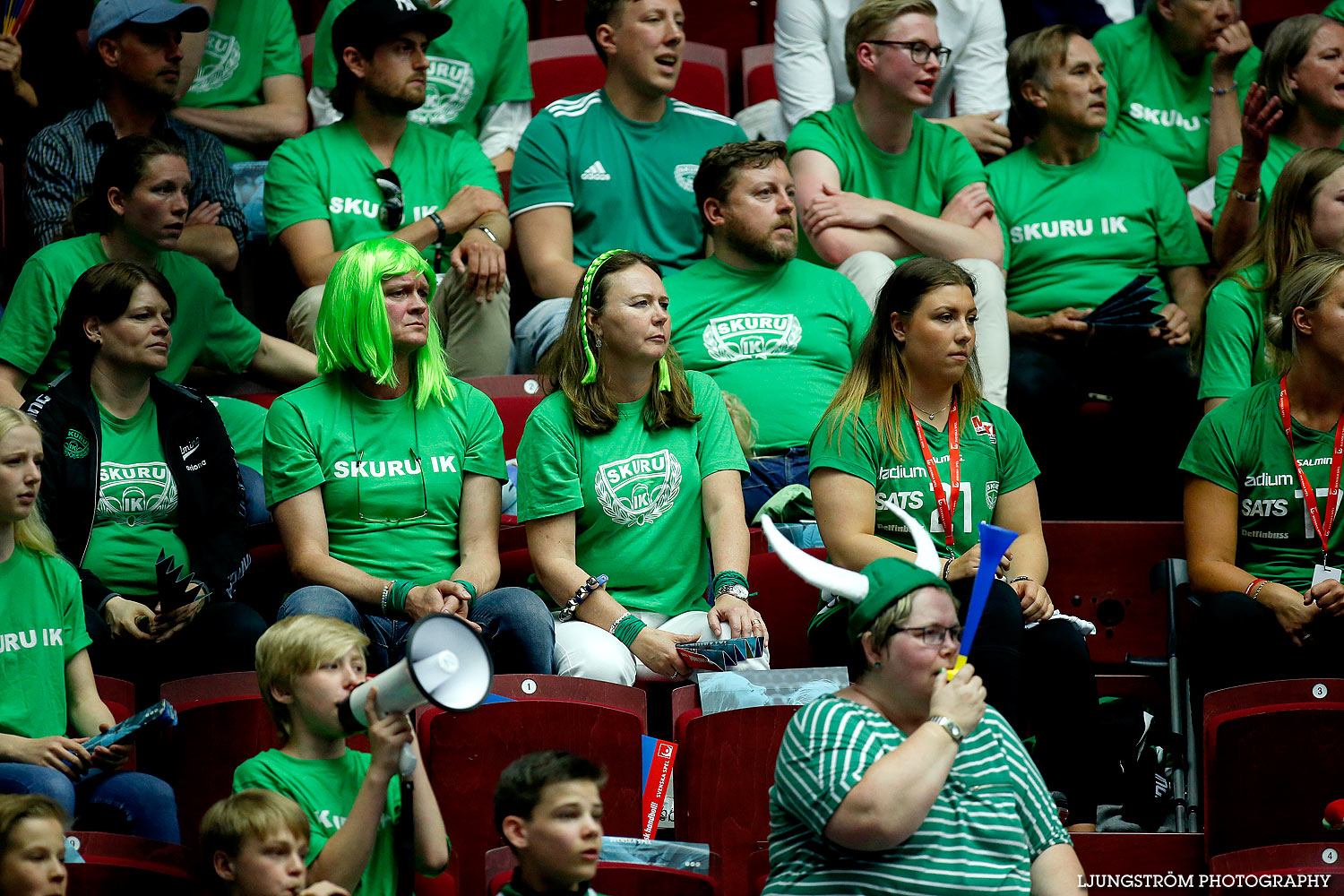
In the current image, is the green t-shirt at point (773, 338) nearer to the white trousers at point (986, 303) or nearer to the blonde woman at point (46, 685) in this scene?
the white trousers at point (986, 303)

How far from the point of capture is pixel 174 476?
3.60 metres

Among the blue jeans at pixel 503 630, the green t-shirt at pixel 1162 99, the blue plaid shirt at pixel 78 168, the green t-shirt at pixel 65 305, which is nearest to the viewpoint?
the blue jeans at pixel 503 630

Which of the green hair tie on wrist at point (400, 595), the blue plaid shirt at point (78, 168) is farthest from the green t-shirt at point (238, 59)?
the green hair tie on wrist at point (400, 595)

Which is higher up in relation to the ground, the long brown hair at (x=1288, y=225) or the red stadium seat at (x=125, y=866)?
the long brown hair at (x=1288, y=225)

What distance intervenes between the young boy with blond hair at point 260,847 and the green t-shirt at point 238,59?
3373mm

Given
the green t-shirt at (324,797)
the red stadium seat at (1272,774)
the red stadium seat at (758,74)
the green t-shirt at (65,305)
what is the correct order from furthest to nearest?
the red stadium seat at (758,74), the green t-shirt at (65,305), the red stadium seat at (1272,774), the green t-shirt at (324,797)

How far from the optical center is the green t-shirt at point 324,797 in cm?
252

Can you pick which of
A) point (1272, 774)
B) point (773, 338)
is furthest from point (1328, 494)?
point (773, 338)

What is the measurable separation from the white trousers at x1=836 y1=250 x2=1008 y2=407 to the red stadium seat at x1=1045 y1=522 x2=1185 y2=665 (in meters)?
0.55

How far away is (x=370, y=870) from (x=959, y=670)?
0.99 m

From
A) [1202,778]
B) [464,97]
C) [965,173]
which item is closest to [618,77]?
[464,97]

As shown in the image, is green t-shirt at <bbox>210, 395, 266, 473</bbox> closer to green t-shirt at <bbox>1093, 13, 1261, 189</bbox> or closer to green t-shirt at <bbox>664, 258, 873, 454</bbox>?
green t-shirt at <bbox>664, 258, 873, 454</bbox>

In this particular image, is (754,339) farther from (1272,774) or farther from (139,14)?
(139,14)

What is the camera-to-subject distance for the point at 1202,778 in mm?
3264
